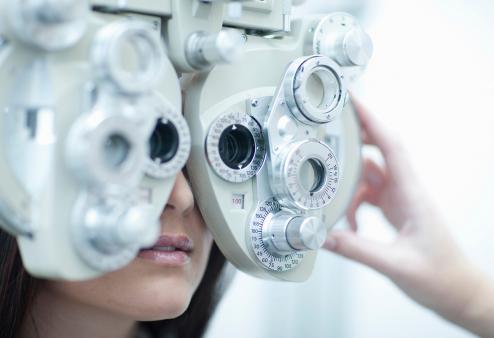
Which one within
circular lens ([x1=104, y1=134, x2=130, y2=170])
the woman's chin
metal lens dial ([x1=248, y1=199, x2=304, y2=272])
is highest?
circular lens ([x1=104, y1=134, x2=130, y2=170])

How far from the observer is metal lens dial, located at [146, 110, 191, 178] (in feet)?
1.62

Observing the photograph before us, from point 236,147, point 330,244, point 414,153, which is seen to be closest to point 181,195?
point 236,147

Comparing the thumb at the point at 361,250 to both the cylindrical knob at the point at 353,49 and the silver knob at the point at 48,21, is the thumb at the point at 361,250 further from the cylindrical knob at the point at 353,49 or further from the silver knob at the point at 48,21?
the silver knob at the point at 48,21

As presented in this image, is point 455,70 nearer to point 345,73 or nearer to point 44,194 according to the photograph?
point 345,73

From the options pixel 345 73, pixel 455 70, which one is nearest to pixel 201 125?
pixel 345 73

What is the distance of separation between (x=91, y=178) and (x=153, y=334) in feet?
1.50

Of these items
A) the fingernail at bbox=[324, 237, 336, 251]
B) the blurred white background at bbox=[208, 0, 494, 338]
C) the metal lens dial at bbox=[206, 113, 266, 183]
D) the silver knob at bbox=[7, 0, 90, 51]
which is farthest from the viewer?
the blurred white background at bbox=[208, 0, 494, 338]

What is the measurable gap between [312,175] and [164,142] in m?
0.14

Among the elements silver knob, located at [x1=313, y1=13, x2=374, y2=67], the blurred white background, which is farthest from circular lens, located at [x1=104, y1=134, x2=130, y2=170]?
the blurred white background

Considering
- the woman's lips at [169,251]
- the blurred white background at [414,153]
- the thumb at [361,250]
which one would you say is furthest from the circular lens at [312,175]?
the blurred white background at [414,153]

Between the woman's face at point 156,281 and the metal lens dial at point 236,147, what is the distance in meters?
0.04

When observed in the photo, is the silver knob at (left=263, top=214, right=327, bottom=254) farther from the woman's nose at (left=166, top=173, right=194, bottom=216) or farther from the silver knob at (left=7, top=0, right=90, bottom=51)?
the silver knob at (left=7, top=0, right=90, bottom=51)

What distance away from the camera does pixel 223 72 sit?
0.56 meters

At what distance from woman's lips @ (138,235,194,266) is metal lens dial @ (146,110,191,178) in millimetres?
105
